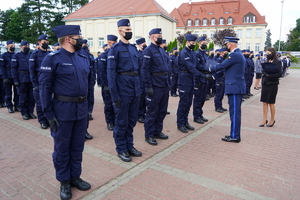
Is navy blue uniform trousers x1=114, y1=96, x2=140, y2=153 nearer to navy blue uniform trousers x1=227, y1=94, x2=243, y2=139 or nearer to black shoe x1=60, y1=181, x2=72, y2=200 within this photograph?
black shoe x1=60, y1=181, x2=72, y2=200

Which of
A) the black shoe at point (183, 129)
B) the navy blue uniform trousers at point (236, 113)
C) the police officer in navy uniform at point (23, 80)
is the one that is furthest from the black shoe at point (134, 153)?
the police officer in navy uniform at point (23, 80)

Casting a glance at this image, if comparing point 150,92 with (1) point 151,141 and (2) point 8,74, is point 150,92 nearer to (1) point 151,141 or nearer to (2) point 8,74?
(1) point 151,141

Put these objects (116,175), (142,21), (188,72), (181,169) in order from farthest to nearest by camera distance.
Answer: (142,21) → (188,72) → (181,169) → (116,175)

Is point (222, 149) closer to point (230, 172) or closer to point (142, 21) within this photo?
point (230, 172)

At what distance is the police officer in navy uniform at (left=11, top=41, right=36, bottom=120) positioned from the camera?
23.7 feet

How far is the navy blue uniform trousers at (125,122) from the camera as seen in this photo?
434cm

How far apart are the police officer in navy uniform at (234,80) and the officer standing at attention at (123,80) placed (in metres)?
2.24

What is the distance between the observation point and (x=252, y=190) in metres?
3.46

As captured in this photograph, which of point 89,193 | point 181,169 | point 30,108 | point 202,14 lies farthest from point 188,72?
point 202,14

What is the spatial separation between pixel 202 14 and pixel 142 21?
2527 centimetres

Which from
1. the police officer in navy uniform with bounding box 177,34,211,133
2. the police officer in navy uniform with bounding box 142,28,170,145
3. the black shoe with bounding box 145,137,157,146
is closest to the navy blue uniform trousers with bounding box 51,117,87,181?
the police officer in navy uniform with bounding box 142,28,170,145

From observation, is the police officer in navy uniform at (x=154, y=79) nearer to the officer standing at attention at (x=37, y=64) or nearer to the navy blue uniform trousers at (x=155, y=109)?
the navy blue uniform trousers at (x=155, y=109)

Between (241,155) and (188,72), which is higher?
(188,72)

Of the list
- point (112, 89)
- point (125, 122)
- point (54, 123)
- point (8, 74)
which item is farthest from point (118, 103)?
point (8, 74)
